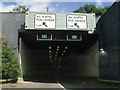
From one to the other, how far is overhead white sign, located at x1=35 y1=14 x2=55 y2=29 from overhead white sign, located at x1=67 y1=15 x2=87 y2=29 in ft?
6.18

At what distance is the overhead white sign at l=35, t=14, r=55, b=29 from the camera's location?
29.6 m

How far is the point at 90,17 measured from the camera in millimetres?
30484

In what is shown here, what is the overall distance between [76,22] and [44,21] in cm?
375

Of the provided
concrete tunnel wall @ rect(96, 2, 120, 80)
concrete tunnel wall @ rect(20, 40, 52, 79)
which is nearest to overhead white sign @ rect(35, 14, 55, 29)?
concrete tunnel wall @ rect(96, 2, 120, 80)

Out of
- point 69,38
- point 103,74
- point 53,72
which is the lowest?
point 53,72

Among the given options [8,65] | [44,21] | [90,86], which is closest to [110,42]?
[90,86]

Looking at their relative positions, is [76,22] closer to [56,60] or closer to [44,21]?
[44,21]

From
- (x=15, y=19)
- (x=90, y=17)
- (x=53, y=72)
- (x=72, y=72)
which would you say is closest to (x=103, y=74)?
(x=90, y=17)

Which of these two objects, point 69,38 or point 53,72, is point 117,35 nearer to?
point 69,38

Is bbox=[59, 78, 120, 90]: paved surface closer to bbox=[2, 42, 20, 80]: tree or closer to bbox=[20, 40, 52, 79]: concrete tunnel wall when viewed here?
bbox=[2, 42, 20, 80]: tree

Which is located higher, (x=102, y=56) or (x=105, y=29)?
(x=105, y=29)

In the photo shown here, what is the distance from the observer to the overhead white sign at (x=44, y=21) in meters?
29.6

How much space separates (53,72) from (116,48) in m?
59.5

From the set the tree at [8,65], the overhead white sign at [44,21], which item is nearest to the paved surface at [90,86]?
the tree at [8,65]
